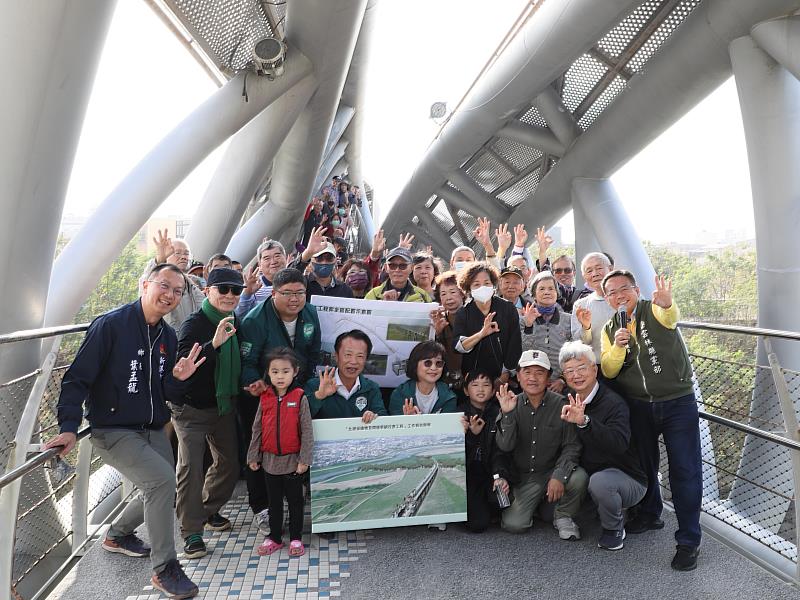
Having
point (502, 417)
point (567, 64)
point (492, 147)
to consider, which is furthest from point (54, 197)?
point (492, 147)

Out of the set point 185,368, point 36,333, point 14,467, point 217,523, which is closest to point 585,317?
point 185,368

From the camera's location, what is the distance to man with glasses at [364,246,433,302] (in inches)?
211

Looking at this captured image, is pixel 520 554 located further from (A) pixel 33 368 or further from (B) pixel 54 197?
(B) pixel 54 197

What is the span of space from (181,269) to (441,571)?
284 centimetres

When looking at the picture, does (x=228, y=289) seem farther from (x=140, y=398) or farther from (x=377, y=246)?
(x=377, y=246)

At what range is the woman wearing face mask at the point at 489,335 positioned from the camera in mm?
4473

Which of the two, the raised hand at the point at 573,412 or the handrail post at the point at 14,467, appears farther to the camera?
the raised hand at the point at 573,412

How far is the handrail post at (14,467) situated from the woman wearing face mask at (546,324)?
319 cm

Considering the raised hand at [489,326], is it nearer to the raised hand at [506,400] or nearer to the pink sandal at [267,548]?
the raised hand at [506,400]

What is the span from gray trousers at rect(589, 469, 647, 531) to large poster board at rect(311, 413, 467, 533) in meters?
0.82

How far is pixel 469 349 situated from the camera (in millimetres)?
4434

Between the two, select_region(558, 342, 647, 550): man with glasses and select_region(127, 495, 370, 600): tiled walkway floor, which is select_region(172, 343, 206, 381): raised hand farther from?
select_region(558, 342, 647, 550): man with glasses

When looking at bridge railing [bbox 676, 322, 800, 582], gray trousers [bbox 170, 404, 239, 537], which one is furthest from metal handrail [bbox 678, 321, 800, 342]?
gray trousers [bbox 170, 404, 239, 537]

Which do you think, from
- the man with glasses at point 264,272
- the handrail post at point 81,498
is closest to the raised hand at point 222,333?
the handrail post at point 81,498
